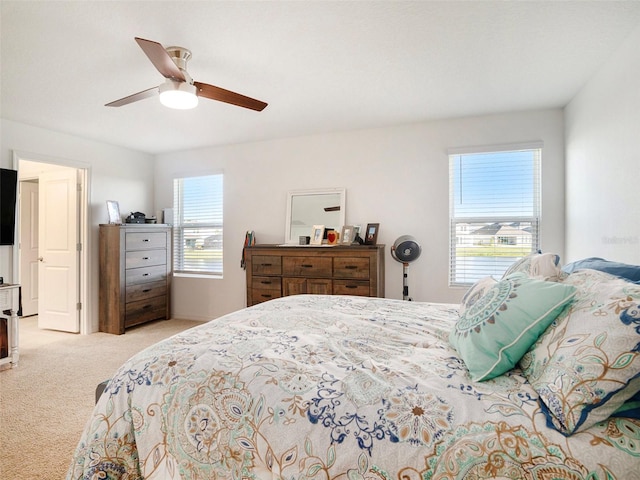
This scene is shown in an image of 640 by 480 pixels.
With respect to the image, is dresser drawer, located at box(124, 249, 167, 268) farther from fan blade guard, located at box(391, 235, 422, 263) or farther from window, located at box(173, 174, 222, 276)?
fan blade guard, located at box(391, 235, 422, 263)

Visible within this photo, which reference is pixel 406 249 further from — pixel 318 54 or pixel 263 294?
pixel 318 54

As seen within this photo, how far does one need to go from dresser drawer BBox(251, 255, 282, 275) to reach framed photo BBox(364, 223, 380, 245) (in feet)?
3.55

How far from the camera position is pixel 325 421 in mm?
996

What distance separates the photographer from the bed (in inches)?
34.1

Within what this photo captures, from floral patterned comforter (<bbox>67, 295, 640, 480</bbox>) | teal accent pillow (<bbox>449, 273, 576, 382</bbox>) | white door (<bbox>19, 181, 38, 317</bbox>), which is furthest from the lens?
white door (<bbox>19, 181, 38, 317</bbox>)

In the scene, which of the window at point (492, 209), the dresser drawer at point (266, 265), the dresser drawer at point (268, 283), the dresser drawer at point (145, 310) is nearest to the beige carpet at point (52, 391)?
the dresser drawer at point (145, 310)

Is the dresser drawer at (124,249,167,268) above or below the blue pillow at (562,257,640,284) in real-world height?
below

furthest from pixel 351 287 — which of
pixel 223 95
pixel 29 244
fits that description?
pixel 29 244

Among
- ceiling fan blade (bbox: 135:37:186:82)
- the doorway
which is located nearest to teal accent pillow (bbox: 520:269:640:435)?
ceiling fan blade (bbox: 135:37:186:82)

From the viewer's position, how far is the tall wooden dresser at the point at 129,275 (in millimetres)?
4426

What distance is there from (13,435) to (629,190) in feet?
14.1

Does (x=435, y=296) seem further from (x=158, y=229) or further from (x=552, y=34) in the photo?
(x=158, y=229)

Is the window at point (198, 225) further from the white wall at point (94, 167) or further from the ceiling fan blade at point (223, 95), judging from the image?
the ceiling fan blade at point (223, 95)

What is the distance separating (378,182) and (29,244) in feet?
19.1
